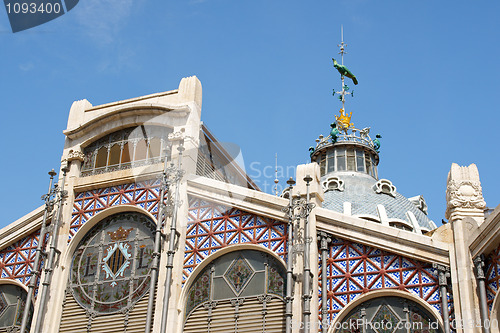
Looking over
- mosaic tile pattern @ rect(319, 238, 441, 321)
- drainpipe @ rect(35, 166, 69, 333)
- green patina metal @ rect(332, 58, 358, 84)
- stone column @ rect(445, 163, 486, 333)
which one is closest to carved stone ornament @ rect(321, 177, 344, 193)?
green patina metal @ rect(332, 58, 358, 84)

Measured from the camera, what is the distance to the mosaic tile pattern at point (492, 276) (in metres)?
19.6

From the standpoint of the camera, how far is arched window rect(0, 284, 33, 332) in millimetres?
25531

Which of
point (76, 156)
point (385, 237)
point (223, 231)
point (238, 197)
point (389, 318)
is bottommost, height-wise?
point (389, 318)

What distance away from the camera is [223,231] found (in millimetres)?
24203

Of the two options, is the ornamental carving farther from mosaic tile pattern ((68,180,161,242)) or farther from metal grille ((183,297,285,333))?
mosaic tile pattern ((68,180,161,242))

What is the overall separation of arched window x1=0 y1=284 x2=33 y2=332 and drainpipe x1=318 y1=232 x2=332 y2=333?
10529 millimetres

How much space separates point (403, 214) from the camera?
129ft

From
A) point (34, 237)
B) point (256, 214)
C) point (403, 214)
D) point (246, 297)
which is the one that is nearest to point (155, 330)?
point (246, 297)

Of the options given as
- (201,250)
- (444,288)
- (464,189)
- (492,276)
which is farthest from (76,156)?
(492,276)

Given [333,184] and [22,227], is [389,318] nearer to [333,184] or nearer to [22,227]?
[22,227]

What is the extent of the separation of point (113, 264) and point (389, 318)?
988 centimetres

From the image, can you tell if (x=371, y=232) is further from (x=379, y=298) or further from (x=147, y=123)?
(x=147, y=123)

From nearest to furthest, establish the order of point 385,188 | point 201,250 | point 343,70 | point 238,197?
point 201,250
point 238,197
point 385,188
point 343,70

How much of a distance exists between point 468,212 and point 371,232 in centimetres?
292
